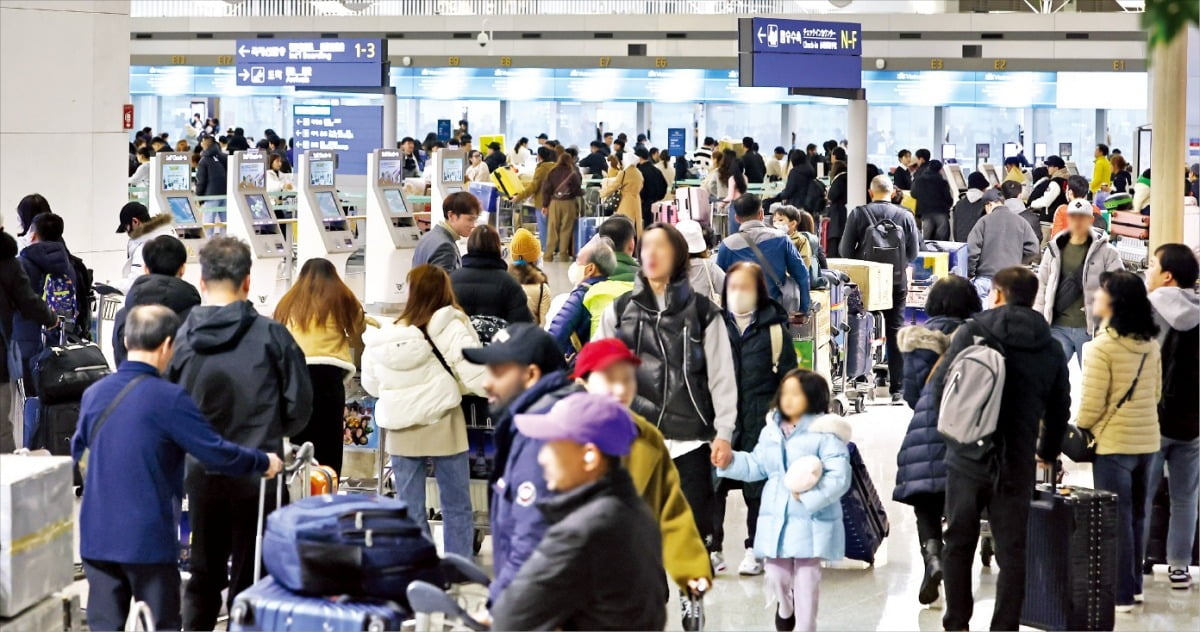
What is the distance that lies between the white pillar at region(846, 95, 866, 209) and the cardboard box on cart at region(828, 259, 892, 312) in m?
4.79

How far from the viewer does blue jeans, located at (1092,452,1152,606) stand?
261 inches

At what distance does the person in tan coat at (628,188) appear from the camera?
20.0 metres

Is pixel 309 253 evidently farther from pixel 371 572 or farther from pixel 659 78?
pixel 659 78

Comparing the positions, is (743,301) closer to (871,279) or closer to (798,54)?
(871,279)

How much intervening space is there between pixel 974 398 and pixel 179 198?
10.1 m

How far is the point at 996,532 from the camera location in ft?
19.4

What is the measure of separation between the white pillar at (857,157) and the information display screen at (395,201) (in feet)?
13.3

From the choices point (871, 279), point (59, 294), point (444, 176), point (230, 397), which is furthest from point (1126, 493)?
point (444, 176)

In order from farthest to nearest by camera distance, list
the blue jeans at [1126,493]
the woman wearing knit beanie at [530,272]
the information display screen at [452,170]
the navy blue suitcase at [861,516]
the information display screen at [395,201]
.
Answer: the information display screen at [452,170]
the information display screen at [395,201]
the woman wearing knit beanie at [530,272]
the navy blue suitcase at [861,516]
the blue jeans at [1126,493]

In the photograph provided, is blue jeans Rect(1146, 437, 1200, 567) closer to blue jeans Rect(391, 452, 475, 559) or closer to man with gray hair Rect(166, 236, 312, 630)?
blue jeans Rect(391, 452, 475, 559)

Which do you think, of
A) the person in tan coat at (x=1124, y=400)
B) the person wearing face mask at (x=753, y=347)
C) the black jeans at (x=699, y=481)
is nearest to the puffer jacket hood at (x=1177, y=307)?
the person in tan coat at (x=1124, y=400)

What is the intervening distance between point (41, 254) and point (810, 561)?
4228 millimetres

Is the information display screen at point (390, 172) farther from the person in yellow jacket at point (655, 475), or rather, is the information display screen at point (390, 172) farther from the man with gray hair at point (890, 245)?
the person in yellow jacket at point (655, 475)

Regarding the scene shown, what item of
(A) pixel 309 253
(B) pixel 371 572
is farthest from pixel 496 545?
(A) pixel 309 253
